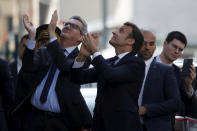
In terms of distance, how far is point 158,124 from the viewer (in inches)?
257

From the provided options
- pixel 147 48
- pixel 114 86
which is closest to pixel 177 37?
pixel 147 48

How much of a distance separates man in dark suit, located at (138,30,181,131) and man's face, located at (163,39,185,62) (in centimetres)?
77

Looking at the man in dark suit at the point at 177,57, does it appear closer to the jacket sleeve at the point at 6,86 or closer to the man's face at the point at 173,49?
the man's face at the point at 173,49

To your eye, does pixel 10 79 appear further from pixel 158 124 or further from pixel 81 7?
pixel 81 7

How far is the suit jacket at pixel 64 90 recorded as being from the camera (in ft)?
19.9

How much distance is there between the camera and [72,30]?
20.7ft

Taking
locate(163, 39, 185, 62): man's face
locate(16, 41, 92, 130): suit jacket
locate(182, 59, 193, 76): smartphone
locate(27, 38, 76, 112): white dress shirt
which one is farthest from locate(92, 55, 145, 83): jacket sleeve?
locate(163, 39, 185, 62): man's face

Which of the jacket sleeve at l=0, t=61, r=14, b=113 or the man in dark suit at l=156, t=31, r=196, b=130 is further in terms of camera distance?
the jacket sleeve at l=0, t=61, r=14, b=113

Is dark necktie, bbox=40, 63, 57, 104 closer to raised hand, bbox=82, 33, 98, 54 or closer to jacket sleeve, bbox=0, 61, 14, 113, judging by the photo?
raised hand, bbox=82, 33, 98, 54

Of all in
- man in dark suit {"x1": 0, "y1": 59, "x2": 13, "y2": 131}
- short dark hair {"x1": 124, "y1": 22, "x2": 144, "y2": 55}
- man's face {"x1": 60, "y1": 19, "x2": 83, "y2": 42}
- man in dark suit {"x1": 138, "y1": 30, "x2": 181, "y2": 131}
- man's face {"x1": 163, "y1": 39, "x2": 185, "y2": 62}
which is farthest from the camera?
man's face {"x1": 163, "y1": 39, "x2": 185, "y2": 62}

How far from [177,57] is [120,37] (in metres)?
1.88

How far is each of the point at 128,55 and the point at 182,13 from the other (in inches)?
1807

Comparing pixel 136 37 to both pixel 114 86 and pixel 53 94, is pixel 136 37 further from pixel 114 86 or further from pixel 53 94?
pixel 53 94

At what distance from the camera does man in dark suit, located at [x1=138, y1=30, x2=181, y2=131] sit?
6.40m
